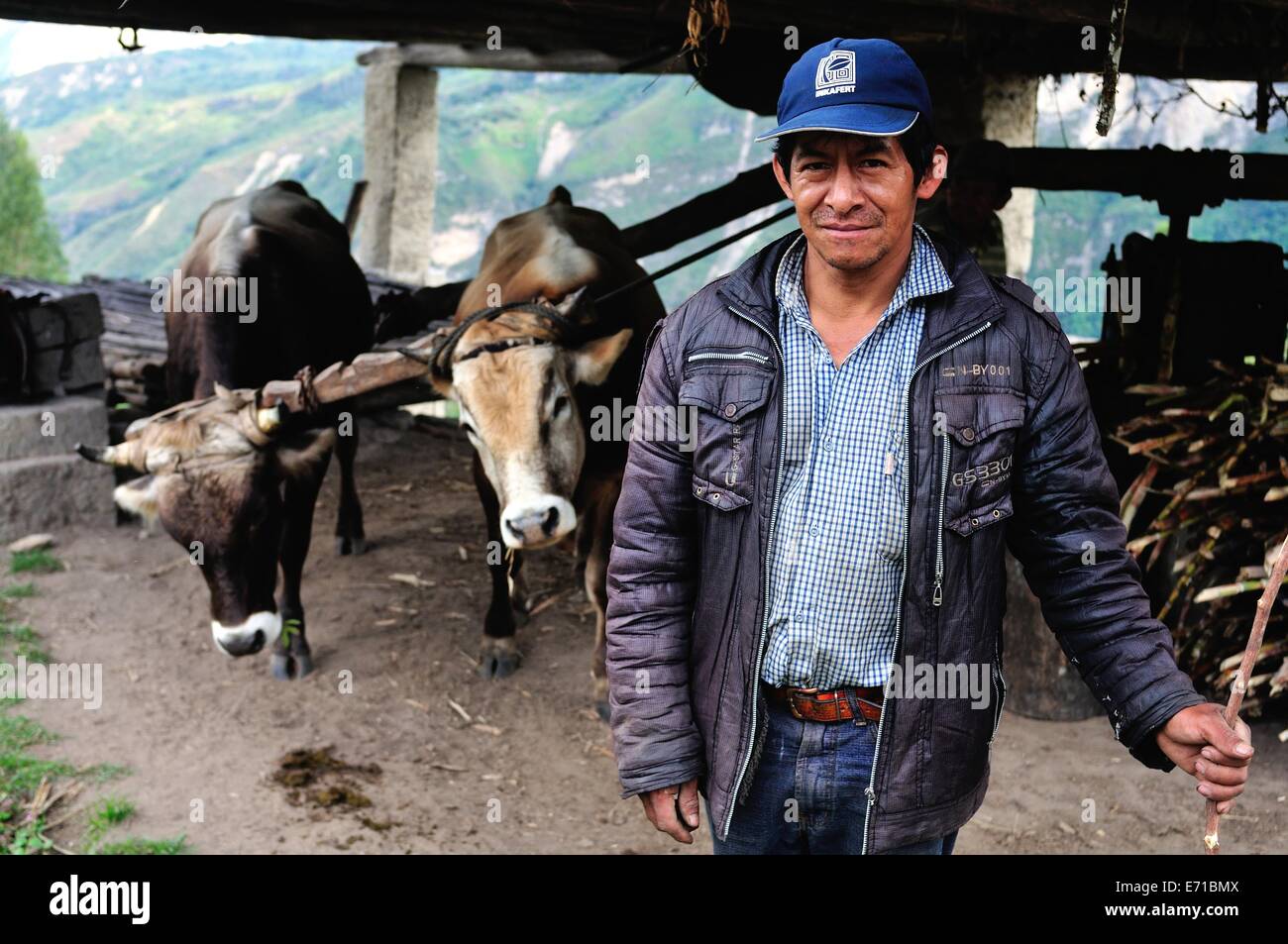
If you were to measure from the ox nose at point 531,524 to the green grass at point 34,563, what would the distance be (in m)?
3.86

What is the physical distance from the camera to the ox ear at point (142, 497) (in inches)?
202

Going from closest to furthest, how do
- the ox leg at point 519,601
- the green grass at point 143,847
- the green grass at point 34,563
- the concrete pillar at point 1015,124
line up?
the green grass at point 143,847, the ox leg at point 519,601, the green grass at point 34,563, the concrete pillar at point 1015,124

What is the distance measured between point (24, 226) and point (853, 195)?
32.1m

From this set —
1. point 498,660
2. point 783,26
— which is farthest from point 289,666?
point 783,26

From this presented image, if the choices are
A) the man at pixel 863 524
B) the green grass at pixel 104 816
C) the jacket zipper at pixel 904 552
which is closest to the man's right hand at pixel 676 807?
the man at pixel 863 524

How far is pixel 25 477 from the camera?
7262 millimetres

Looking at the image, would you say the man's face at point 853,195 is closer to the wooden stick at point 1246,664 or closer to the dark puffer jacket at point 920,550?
the dark puffer jacket at point 920,550

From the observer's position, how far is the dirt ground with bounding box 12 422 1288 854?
464 cm

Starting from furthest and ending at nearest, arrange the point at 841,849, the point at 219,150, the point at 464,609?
the point at 219,150 → the point at 464,609 → the point at 841,849

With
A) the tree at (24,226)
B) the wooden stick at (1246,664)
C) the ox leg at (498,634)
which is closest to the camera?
the wooden stick at (1246,664)

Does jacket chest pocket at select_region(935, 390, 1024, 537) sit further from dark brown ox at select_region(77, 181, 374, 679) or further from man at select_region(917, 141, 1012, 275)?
dark brown ox at select_region(77, 181, 374, 679)
